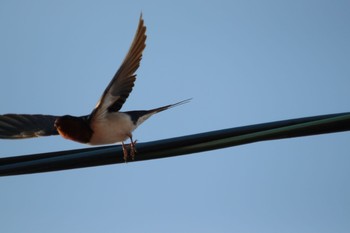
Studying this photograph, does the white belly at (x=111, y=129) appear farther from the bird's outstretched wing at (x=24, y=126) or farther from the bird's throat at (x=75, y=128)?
the bird's outstretched wing at (x=24, y=126)

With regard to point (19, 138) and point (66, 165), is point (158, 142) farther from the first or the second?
point (19, 138)

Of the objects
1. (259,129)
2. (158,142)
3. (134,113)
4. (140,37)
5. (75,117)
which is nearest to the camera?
(259,129)

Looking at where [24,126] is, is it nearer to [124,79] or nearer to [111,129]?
[111,129]

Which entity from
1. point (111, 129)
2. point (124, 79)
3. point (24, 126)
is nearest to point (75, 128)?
point (111, 129)

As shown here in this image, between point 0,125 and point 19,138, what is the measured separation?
0.24 meters

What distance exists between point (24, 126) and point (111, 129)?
45.5 inches

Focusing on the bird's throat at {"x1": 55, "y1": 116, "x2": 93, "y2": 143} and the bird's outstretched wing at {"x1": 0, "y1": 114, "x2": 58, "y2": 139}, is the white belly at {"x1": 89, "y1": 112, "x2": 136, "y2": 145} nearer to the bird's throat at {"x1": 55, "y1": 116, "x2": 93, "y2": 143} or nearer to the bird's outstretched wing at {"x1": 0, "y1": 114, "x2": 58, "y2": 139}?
the bird's throat at {"x1": 55, "y1": 116, "x2": 93, "y2": 143}

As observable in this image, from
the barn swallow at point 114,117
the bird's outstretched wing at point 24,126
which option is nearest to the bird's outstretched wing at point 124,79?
the barn swallow at point 114,117

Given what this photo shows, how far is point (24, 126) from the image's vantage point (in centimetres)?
504

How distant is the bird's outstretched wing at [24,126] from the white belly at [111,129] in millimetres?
638

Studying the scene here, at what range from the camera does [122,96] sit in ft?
14.3

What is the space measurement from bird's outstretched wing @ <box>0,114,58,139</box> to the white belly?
0.64 meters

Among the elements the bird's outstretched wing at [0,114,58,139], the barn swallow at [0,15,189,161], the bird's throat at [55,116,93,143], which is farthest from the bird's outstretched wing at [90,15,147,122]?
the bird's outstretched wing at [0,114,58,139]

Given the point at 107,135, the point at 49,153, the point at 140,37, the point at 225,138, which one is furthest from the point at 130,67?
the point at 225,138
